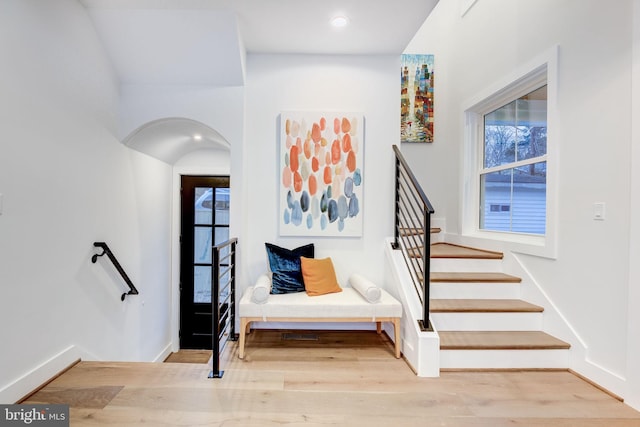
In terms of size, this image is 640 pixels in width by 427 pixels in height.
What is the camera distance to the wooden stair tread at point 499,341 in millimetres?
2135

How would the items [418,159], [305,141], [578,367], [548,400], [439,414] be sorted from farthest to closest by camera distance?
[418,159] < [305,141] < [578,367] < [548,400] < [439,414]

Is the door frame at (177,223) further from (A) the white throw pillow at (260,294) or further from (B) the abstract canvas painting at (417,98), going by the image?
(B) the abstract canvas painting at (417,98)

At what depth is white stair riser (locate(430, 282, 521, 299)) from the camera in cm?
263

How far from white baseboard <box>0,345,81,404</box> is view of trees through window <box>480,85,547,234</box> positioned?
3785 millimetres

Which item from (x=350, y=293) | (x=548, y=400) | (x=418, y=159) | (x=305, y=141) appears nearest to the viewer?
(x=548, y=400)

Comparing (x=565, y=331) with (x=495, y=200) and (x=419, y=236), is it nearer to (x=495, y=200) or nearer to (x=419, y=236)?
(x=419, y=236)

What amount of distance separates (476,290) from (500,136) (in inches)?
65.9

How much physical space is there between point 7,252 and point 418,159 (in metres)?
3.88

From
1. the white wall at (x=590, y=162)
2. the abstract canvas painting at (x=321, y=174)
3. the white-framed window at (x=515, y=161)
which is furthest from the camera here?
the abstract canvas painting at (x=321, y=174)

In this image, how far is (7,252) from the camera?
5.61 ft

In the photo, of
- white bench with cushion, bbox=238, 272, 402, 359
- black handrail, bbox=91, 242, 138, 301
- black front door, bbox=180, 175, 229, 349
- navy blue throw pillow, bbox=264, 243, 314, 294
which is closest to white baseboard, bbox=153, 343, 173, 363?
black front door, bbox=180, 175, 229, 349

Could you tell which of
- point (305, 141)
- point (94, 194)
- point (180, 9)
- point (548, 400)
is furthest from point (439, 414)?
point (180, 9)

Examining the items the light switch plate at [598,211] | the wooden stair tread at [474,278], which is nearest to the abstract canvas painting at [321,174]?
the wooden stair tread at [474,278]

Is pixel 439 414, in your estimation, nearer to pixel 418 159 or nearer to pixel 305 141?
pixel 305 141
